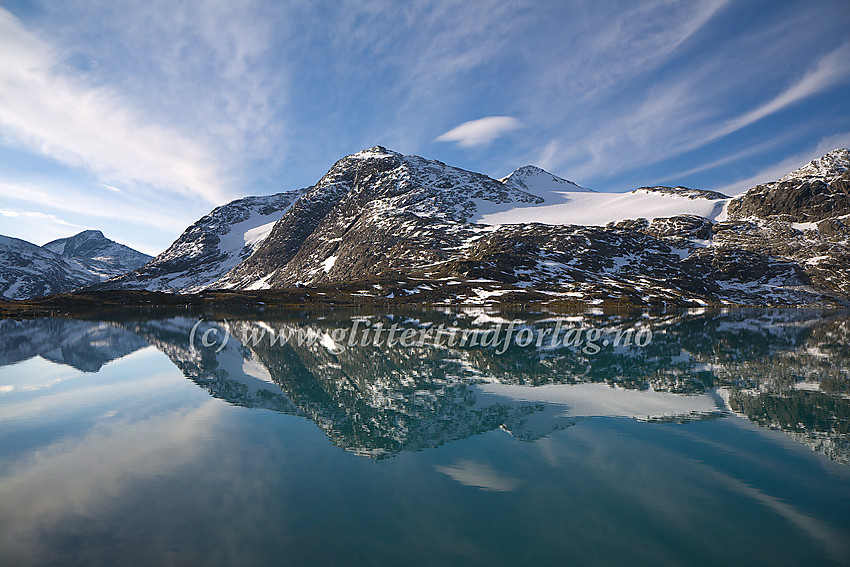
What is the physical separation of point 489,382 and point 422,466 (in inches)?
601

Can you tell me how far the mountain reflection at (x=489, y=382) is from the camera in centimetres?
1969

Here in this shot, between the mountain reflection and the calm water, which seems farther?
the mountain reflection

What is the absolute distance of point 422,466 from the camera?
47.5 feet

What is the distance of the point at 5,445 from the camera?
52.6 ft

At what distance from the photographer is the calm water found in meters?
9.58

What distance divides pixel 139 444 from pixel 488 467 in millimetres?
13677

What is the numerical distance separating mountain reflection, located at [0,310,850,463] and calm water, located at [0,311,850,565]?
225mm

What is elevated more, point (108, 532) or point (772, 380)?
point (772, 380)

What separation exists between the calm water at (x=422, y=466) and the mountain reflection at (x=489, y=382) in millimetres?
225

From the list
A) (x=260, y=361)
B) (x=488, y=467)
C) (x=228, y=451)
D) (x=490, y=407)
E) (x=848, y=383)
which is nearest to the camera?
(x=488, y=467)

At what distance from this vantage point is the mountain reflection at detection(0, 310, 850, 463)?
19.7 meters

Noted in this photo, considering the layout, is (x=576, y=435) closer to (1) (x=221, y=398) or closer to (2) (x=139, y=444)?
(2) (x=139, y=444)

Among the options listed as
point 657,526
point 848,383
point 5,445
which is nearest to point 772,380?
point 848,383

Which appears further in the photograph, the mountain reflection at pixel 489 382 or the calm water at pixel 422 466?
the mountain reflection at pixel 489 382
